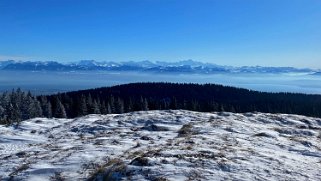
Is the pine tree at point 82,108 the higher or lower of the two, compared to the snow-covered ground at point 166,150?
lower

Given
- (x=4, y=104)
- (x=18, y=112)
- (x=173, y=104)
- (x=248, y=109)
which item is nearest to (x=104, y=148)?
(x=18, y=112)

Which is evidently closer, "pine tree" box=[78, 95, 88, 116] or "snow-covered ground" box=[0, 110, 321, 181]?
"snow-covered ground" box=[0, 110, 321, 181]

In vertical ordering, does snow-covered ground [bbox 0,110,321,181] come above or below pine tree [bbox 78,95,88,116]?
above

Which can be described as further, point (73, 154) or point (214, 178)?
point (73, 154)

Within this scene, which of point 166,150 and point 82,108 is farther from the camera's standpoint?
point 82,108

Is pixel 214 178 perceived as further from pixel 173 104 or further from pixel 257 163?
pixel 173 104

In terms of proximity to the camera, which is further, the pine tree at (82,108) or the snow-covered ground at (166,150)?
the pine tree at (82,108)

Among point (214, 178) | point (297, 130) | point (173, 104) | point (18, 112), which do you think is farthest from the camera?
point (173, 104)

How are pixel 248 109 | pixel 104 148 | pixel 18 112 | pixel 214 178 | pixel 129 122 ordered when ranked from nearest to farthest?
pixel 214 178 < pixel 104 148 < pixel 129 122 < pixel 18 112 < pixel 248 109
